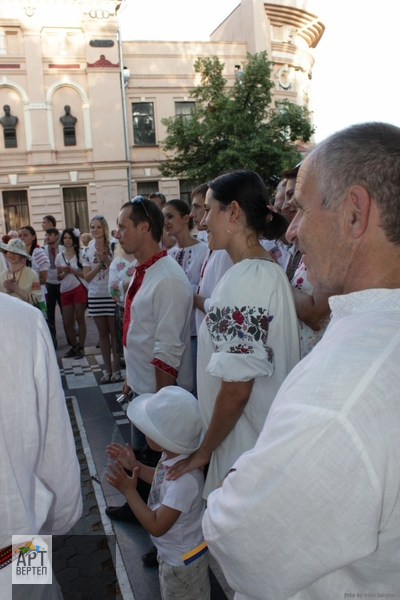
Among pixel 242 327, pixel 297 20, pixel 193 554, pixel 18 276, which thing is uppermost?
pixel 297 20

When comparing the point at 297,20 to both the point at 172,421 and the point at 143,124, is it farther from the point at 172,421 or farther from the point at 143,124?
the point at 172,421

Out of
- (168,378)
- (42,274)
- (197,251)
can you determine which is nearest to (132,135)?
(42,274)

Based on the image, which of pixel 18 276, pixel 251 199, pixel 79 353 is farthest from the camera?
pixel 79 353

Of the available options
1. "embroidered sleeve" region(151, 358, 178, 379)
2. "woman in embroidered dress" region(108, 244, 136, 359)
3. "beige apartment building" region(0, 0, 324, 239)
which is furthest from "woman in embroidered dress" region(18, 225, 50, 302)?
"beige apartment building" region(0, 0, 324, 239)

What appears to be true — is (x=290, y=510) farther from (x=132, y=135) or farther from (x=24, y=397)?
(x=132, y=135)

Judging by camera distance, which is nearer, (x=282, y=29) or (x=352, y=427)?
(x=352, y=427)

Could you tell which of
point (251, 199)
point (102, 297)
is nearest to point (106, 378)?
point (102, 297)

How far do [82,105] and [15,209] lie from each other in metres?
5.28

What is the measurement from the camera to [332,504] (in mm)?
756

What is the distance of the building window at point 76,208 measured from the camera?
2256cm

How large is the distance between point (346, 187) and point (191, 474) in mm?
1470

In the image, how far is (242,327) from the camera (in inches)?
71.3

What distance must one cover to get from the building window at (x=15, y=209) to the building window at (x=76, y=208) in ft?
5.63

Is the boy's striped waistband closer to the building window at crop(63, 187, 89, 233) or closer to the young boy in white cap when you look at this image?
the young boy in white cap
